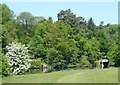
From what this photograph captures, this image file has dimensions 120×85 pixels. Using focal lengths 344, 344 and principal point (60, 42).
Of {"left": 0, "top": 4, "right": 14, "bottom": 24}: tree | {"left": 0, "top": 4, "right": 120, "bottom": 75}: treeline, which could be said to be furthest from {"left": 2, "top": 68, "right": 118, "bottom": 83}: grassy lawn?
{"left": 0, "top": 4, "right": 14, "bottom": 24}: tree

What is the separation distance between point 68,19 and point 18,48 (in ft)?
81.6

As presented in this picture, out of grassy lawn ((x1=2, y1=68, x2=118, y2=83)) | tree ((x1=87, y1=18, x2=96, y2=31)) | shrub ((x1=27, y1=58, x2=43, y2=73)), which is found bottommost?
shrub ((x1=27, y1=58, x2=43, y2=73))

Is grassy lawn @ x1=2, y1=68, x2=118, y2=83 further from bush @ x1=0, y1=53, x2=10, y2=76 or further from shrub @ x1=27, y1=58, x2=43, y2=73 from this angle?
shrub @ x1=27, y1=58, x2=43, y2=73

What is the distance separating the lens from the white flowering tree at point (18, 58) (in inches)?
1582

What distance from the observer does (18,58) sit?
133 ft

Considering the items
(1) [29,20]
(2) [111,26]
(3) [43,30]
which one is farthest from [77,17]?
(2) [111,26]

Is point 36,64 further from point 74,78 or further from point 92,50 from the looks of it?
point 74,78

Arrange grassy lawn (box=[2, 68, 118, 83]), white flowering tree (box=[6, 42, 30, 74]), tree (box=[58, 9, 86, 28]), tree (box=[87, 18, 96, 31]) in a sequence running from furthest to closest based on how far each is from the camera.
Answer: tree (box=[87, 18, 96, 31]) → tree (box=[58, 9, 86, 28]) → white flowering tree (box=[6, 42, 30, 74]) → grassy lawn (box=[2, 68, 118, 83])

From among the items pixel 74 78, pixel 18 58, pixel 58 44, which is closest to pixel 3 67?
pixel 18 58

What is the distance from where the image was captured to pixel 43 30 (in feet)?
164

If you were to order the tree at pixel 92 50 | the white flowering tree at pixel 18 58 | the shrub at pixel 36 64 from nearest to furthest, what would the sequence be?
the white flowering tree at pixel 18 58 → the shrub at pixel 36 64 → the tree at pixel 92 50

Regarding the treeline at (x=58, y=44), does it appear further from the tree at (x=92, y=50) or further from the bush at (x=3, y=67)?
the bush at (x=3, y=67)

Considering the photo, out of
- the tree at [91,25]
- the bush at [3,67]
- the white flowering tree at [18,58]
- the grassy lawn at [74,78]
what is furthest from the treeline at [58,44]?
the grassy lawn at [74,78]

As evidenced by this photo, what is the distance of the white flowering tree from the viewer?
40.2 m
